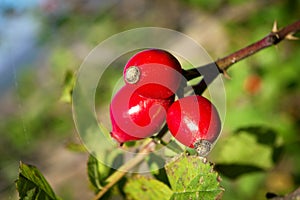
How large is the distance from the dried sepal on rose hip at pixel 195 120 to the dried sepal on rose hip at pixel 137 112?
6cm

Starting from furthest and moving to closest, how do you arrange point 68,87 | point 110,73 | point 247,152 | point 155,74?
point 110,73
point 247,152
point 68,87
point 155,74

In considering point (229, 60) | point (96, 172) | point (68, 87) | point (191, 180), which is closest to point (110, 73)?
point (68, 87)

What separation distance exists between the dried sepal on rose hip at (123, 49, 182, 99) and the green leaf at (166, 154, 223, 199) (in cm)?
19

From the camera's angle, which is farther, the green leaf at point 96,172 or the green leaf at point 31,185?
the green leaf at point 96,172

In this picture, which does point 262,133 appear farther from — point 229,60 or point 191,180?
point 191,180

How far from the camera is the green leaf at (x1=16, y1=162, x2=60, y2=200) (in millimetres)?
1055

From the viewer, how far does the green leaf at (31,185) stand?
1.05 metres

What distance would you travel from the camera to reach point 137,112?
1.16m

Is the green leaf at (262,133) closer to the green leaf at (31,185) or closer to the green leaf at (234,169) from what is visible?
the green leaf at (234,169)

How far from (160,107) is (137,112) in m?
0.07

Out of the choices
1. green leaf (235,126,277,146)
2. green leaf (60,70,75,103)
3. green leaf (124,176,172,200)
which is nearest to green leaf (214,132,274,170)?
green leaf (235,126,277,146)

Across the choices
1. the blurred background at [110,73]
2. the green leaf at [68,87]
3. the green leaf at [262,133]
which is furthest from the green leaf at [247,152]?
→ the blurred background at [110,73]

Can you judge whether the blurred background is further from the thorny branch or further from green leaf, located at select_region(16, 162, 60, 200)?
green leaf, located at select_region(16, 162, 60, 200)

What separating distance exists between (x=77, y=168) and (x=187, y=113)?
4.73 metres
